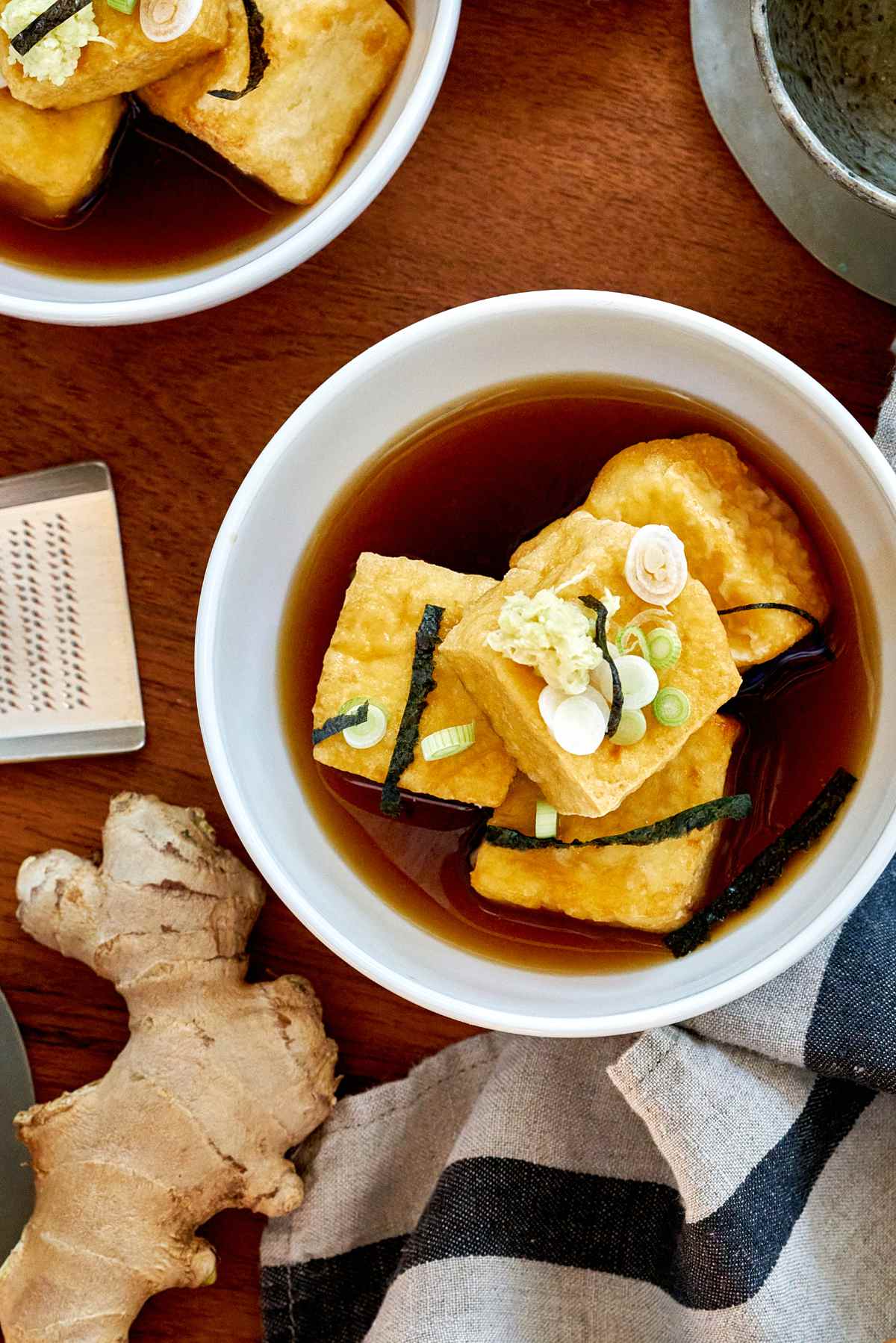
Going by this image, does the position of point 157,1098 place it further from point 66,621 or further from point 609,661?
point 609,661

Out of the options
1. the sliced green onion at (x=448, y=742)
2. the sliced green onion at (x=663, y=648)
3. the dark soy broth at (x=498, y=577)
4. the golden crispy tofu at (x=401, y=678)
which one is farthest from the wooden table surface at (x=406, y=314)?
the sliced green onion at (x=663, y=648)

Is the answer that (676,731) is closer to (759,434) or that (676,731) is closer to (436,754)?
(436,754)

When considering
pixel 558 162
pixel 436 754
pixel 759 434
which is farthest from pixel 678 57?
pixel 436 754

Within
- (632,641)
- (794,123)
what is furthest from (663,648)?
(794,123)

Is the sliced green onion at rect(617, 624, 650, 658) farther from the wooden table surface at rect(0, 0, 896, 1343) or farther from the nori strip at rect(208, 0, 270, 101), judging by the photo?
the nori strip at rect(208, 0, 270, 101)

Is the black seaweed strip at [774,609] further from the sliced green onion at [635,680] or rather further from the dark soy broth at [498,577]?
the sliced green onion at [635,680]

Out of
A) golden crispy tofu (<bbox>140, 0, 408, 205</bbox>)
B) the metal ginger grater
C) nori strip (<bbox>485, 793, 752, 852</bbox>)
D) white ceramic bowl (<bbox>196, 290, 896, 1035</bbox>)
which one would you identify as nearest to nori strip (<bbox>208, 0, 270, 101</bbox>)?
golden crispy tofu (<bbox>140, 0, 408, 205</bbox>)
